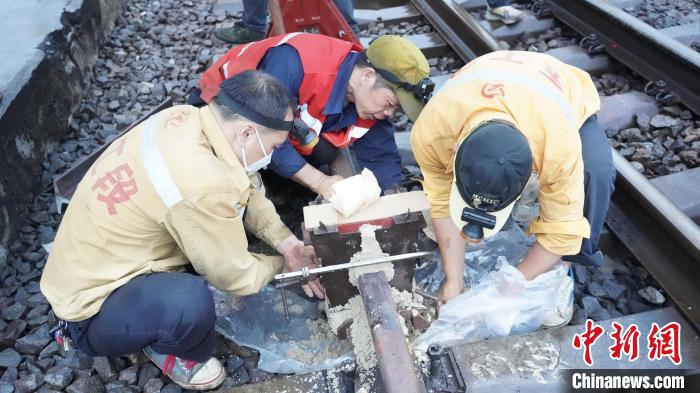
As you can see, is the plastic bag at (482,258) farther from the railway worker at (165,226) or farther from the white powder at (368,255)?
the railway worker at (165,226)

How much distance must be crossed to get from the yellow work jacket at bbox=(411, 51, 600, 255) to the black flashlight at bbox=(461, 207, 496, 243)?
289mm

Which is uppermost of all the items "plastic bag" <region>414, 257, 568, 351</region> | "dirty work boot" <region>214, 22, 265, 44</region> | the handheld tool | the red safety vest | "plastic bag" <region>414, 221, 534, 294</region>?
the red safety vest

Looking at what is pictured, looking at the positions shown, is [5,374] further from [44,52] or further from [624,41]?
[624,41]

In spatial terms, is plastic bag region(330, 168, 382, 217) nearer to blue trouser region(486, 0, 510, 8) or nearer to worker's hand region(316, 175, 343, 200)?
worker's hand region(316, 175, 343, 200)

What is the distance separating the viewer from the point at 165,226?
85.7 inches

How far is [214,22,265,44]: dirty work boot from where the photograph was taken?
519cm

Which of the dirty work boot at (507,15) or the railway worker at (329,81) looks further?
the dirty work boot at (507,15)

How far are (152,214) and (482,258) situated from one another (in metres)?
1.77

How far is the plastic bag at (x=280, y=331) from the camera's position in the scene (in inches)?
103

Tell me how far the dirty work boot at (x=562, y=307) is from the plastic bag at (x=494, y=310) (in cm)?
4

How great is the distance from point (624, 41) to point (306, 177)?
2.93 m

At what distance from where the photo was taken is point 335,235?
2.38m

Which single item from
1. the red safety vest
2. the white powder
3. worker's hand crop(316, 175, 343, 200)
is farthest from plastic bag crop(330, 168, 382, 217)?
the red safety vest

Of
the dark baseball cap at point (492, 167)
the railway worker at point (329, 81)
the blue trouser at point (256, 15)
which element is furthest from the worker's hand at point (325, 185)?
the blue trouser at point (256, 15)
